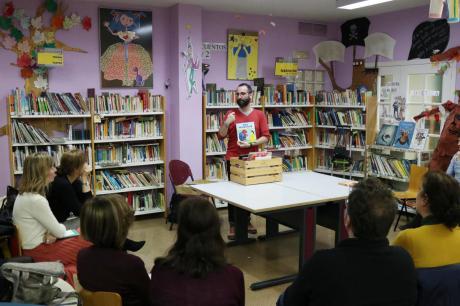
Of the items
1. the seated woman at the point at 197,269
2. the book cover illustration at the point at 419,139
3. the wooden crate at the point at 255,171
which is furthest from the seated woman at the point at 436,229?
the book cover illustration at the point at 419,139

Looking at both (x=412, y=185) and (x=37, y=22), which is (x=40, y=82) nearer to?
(x=37, y=22)

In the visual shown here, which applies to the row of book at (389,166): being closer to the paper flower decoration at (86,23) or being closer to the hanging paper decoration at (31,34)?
the paper flower decoration at (86,23)

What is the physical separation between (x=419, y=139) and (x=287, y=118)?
194 cm

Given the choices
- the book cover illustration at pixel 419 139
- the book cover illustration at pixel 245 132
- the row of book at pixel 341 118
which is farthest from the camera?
the row of book at pixel 341 118

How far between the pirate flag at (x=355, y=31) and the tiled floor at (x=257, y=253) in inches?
124

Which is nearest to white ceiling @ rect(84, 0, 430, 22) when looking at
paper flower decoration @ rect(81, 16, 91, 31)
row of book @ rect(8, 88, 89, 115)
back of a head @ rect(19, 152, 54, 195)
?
paper flower decoration @ rect(81, 16, 91, 31)

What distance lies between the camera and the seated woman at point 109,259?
2.01 meters

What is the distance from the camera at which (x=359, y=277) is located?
1703 millimetres

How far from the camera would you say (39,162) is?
3.11m

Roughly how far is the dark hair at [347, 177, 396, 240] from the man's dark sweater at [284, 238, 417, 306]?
0.13 ft

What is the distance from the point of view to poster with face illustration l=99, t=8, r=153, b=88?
568 cm

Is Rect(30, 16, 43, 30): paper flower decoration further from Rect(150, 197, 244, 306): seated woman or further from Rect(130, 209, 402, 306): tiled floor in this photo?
Rect(150, 197, 244, 306): seated woman

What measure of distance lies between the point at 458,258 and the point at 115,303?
1548 mm

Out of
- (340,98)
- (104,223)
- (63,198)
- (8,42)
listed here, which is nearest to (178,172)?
(63,198)
